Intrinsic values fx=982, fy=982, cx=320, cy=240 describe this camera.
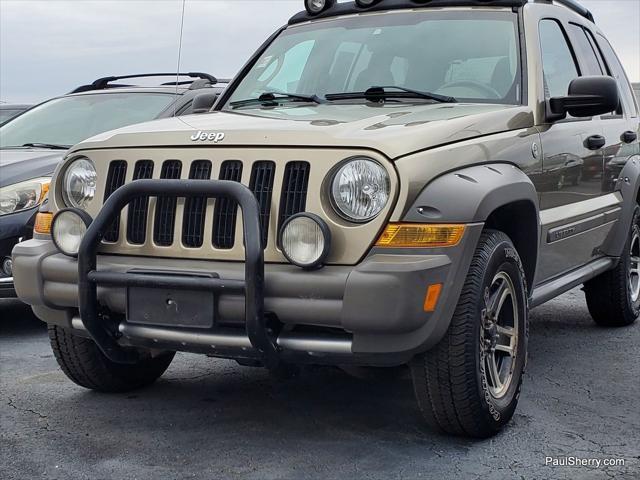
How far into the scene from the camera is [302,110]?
14.4ft

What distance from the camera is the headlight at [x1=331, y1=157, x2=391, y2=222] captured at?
357 centimetres

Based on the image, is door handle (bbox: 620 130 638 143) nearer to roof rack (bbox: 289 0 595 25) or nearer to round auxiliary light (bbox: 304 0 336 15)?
roof rack (bbox: 289 0 595 25)

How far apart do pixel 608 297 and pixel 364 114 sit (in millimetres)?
2942

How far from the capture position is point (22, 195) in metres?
5.90

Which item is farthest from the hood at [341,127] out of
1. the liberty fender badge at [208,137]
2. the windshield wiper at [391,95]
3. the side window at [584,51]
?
the side window at [584,51]

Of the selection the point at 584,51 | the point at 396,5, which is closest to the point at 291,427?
the point at 396,5

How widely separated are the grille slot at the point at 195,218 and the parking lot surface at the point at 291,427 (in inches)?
32.7

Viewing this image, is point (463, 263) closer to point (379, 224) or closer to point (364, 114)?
point (379, 224)

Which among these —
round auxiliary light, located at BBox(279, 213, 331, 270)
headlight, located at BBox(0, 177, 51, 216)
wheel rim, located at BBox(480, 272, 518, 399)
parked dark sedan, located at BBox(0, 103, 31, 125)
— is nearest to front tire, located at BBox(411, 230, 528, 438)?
wheel rim, located at BBox(480, 272, 518, 399)

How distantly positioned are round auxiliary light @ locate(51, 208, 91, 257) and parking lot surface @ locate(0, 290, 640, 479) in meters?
0.79

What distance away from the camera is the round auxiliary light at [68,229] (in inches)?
156

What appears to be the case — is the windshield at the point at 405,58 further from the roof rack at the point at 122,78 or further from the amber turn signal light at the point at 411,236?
the roof rack at the point at 122,78

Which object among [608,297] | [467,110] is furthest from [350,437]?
[608,297]

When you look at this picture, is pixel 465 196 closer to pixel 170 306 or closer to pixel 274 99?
pixel 170 306
